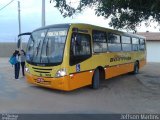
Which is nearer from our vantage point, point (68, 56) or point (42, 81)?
point (68, 56)

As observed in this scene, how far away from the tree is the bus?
108cm

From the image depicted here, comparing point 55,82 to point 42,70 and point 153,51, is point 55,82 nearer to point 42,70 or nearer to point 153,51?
point 42,70

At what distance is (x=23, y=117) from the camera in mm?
8211

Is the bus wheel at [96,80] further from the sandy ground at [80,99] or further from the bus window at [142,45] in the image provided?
the bus window at [142,45]

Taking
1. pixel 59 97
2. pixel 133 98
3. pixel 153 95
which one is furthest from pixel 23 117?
pixel 153 95

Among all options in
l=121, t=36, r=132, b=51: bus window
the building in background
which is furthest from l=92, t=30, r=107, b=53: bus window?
the building in background

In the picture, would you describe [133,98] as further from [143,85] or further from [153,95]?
[143,85]

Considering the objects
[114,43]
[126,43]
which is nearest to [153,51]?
[126,43]

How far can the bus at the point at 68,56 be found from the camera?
11742 millimetres

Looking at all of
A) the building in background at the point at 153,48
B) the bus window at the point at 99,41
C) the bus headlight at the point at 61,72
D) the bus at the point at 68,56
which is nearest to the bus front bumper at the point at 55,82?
the bus at the point at 68,56

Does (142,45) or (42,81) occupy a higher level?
(142,45)

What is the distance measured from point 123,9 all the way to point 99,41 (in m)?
2.16

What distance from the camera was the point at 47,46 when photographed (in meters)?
12.4

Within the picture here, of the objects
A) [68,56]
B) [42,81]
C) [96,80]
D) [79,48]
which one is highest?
[79,48]
